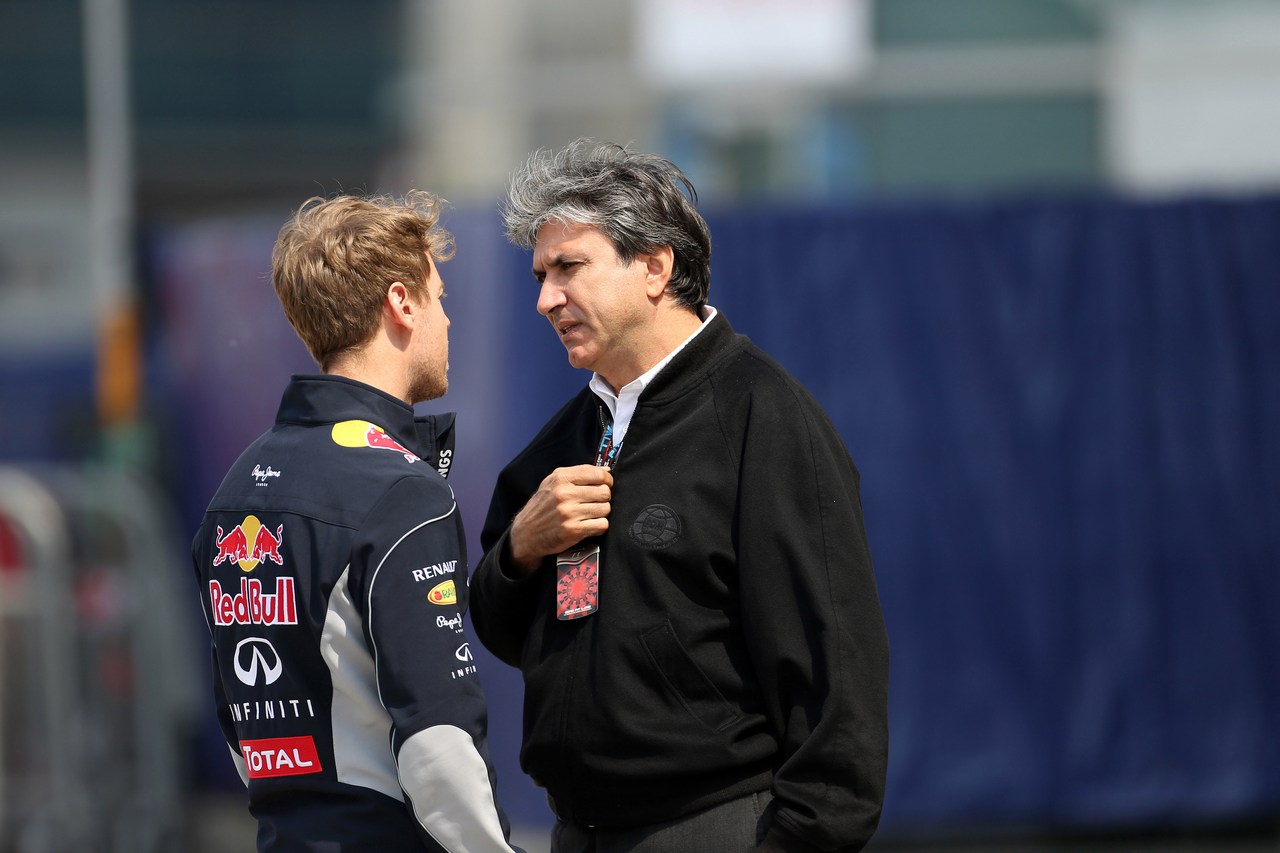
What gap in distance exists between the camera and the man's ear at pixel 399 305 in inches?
98.1

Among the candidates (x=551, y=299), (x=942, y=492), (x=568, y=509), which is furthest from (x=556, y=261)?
(x=942, y=492)

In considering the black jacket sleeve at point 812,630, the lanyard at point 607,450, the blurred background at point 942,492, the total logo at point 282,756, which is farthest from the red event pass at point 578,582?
the blurred background at point 942,492

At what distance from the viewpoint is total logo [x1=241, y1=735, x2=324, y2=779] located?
7.77 feet

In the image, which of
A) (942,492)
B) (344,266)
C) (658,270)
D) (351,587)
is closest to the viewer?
(351,587)

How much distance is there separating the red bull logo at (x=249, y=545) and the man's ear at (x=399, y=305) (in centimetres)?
40

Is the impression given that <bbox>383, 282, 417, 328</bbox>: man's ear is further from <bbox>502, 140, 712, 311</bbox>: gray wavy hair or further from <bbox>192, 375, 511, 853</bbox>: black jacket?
<bbox>502, 140, 712, 311</bbox>: gray wavy hair

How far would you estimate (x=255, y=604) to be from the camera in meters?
2.40

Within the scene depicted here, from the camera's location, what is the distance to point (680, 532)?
8.21 feet

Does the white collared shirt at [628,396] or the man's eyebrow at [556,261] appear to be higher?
the man's eyebrow at [556,261]

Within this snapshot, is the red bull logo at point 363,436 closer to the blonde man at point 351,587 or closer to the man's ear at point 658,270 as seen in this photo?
the blonde man at point 351,587

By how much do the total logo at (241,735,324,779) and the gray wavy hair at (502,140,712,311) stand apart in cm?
98

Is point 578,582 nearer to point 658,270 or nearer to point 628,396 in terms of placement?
point 628,396

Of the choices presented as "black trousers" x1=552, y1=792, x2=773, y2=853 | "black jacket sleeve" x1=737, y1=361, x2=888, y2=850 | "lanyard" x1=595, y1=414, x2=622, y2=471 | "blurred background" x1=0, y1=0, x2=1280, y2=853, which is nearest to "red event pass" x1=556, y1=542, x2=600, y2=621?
"lanyard" x1=595, y1=414, x2=622, y2=471

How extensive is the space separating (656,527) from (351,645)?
543 mm
